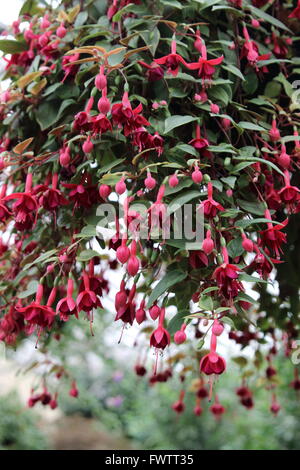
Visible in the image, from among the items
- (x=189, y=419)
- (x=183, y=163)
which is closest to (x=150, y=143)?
(x=183, y=163)

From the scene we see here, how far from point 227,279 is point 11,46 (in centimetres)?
55

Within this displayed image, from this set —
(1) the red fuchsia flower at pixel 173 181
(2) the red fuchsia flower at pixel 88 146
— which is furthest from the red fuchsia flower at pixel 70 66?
Answer: (1) the red fuchsia flower at pixel 173 181

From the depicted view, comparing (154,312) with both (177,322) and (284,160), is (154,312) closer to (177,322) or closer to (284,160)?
(177,322)

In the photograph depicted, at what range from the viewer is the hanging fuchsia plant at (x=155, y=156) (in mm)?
584

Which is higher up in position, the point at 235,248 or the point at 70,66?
the point at 70,66

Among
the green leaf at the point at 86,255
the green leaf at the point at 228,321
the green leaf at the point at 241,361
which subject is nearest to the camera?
the green leaf at the point at 228,321

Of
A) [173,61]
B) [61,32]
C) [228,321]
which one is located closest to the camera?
[228,321]

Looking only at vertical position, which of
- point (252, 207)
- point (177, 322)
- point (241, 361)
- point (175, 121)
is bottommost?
point (241, 361)

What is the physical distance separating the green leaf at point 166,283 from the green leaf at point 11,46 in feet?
1.57

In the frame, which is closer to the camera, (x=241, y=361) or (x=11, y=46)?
(x=11, y=46)

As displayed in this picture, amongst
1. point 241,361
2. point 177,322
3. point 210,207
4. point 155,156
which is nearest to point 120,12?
point 155,156

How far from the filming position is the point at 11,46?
0.83 metres

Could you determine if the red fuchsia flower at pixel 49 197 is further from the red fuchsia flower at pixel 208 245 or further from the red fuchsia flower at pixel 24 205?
the red fuchsia flower at pixel 208 245

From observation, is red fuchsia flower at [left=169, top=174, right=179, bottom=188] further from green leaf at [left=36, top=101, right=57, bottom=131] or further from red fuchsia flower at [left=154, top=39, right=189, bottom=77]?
green leaf at [left=36, top=101, right=57, bottom=131]
